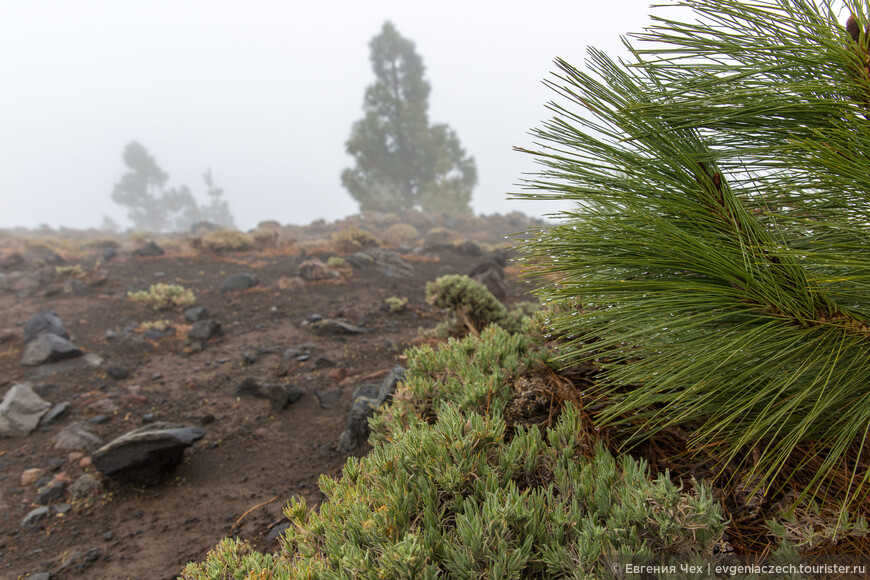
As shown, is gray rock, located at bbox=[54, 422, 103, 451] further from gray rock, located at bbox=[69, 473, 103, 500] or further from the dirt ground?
gray rock, located at bbox=[69, 473, 103, 500]

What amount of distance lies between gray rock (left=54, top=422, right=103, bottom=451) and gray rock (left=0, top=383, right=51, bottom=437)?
0.53 meters

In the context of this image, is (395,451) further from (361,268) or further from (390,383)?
(361,268)

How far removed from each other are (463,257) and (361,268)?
5155 mm

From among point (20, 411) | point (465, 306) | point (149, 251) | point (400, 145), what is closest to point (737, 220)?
point (465, 306)

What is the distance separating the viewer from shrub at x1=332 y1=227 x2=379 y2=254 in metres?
15.3

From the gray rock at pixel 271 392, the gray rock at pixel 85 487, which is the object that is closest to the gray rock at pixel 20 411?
the gray rock at pixel 85 487

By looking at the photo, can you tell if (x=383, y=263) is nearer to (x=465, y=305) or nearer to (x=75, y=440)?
(x=465, y=305)

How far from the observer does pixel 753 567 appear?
4.64ft

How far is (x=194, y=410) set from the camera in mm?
5148

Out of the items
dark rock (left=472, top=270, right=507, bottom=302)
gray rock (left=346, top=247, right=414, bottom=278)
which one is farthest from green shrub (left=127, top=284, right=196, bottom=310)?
dark rock (left=472, top=270, right=507, bottom=302)

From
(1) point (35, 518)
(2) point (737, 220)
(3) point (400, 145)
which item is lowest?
(1) point (35, 518)

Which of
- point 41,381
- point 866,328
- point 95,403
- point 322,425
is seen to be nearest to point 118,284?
point 41,381

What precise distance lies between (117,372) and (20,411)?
3.83 ft

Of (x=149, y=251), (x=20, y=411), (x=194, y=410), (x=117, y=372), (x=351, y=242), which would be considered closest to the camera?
(x=20, y=411)
